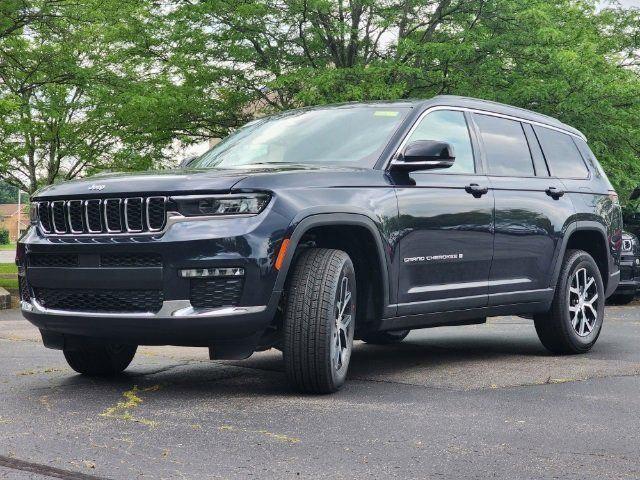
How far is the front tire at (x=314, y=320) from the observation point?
5766 millimetres

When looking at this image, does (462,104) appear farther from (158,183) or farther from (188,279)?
(188,279)

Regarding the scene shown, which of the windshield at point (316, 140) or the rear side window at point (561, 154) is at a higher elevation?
the windshield at point (316, 140)

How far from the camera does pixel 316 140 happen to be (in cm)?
695

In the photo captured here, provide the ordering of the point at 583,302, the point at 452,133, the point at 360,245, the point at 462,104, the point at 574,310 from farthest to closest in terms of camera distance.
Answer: the point at 583,302, the point at 574,310, the point at 462,104, the point at 452,133, the point at 360,245

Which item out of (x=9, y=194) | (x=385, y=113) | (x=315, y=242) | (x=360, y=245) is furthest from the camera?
(x=9, y=194)

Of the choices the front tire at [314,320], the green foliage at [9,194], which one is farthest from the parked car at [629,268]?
the green foliage at [9,194]

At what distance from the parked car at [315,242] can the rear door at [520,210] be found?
2 centimetres

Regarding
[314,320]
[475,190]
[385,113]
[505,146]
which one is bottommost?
[314,320]

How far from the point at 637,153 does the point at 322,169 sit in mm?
19968

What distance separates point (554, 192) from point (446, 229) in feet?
5.38

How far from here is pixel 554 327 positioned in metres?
8.23

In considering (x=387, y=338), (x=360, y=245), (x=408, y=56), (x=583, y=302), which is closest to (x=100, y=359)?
(x=360, y=245)

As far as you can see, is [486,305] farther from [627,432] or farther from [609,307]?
[609,307]

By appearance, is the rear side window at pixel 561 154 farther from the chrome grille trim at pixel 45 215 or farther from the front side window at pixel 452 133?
the chrome grille trim at pixel 45 215
